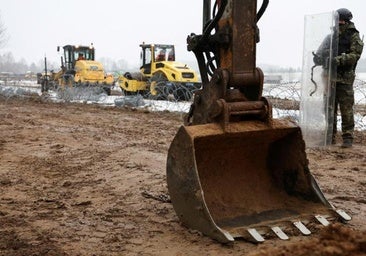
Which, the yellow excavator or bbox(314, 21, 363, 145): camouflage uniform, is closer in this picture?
the yellow excavator

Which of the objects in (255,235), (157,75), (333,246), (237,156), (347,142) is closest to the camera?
(333,246)

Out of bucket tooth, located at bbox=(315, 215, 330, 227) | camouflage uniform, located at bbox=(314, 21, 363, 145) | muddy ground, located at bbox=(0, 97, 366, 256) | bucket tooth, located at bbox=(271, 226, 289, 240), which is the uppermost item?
camouflage uniform, located at bbox=(314, 21, 363, 145)

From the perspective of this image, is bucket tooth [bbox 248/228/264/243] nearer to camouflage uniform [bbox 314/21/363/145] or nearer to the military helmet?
camouflage uniform [bbox 314/21/363/145]

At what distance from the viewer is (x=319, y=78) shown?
7.58m

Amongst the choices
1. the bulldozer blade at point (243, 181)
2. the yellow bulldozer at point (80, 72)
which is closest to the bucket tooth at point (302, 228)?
the bulldozer blade at point (243, 181)

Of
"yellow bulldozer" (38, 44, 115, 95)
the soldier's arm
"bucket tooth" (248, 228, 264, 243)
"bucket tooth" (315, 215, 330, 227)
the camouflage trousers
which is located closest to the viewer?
"bucket tooth" (248, 228, 264, 243)

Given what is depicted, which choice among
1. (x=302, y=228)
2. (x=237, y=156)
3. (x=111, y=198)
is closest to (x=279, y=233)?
(x=302, y=228)

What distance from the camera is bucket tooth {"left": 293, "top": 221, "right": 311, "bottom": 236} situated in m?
3.47

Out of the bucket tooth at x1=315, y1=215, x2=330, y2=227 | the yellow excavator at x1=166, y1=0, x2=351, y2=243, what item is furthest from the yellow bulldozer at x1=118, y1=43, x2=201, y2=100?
the bucket tooth at x1=315, y1=215, x2=330, y2=227

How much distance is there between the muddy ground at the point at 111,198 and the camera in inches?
131

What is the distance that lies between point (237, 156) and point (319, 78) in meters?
4.15

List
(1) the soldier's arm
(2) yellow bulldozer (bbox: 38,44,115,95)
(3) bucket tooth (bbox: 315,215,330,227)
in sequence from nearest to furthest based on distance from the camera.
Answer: (3) bucket tooth (bbox: 315,215,330,227) < (1) the soldier's arm < (2) yellow bulldozer (bbox: 38,44,115,95)

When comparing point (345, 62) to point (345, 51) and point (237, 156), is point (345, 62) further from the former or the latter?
point (237, 156)

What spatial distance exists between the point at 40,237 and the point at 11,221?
57cm
